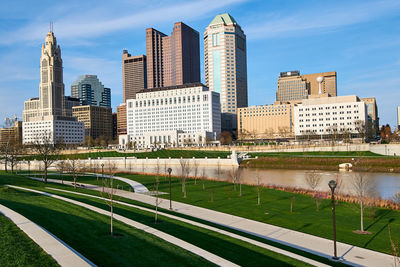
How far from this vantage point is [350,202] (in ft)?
113

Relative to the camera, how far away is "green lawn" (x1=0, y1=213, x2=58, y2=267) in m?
11.7

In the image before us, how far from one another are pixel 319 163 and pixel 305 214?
63394mm

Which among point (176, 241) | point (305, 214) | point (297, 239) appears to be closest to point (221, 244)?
point (176, 241)

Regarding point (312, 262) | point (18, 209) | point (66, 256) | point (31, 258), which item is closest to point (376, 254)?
point (312, 262)

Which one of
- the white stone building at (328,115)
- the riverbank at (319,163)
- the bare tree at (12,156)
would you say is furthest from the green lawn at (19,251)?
the white stone building at (328,115)

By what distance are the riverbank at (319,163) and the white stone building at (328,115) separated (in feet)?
220

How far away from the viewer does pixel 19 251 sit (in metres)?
12.7

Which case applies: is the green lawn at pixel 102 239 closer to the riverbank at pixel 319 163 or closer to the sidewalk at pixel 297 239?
the sidewalk at pixel 297 239

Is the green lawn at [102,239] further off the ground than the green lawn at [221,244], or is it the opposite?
the green lawn at [102,239]

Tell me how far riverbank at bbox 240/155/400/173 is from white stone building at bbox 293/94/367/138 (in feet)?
220

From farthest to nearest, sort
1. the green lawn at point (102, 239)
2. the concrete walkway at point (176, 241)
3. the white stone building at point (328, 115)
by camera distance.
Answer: the white stone building at point (328, 115) → the concrete walkway at point (176, 241) → the green lawn at point (102, 239)

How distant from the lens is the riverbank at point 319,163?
77125 millimetres

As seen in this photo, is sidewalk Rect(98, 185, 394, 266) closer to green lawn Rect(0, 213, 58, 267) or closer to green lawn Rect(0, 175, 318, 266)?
green lawn Rect(0, 175, 318, 266)

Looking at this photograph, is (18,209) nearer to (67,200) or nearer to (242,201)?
(67,200)
